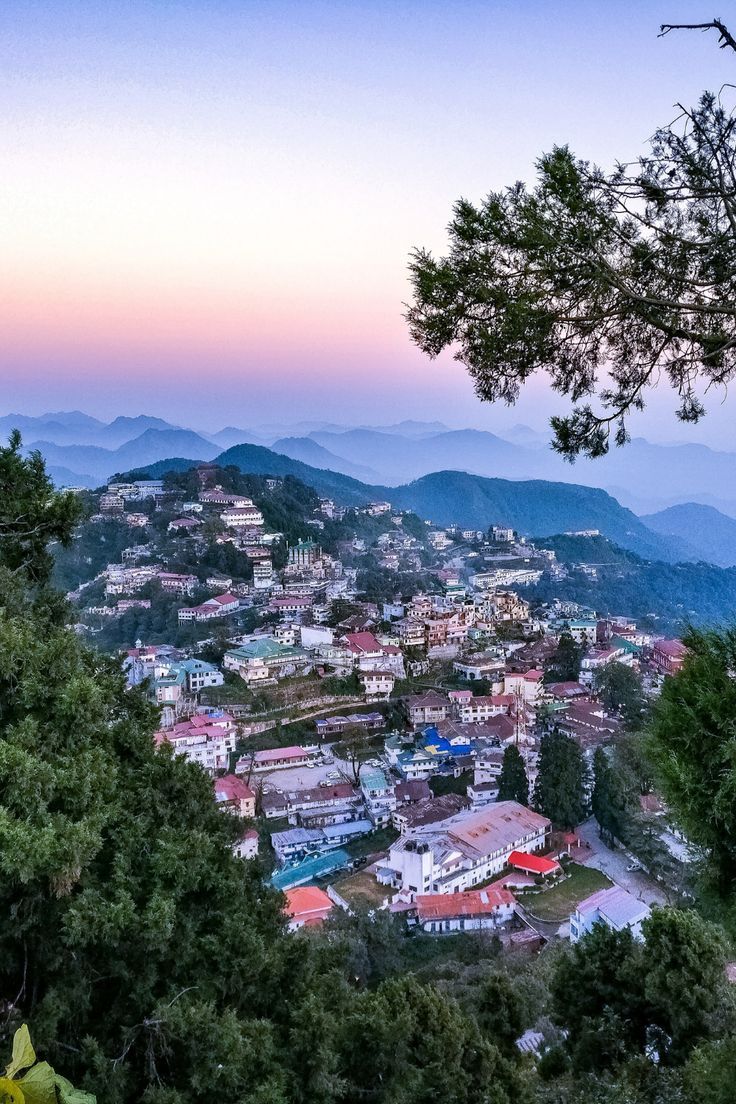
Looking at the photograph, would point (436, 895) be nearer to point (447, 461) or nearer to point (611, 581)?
point (611, 581)

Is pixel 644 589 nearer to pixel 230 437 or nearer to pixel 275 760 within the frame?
pixel 275 760

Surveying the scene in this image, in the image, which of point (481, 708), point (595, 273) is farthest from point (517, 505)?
point (595, 273)

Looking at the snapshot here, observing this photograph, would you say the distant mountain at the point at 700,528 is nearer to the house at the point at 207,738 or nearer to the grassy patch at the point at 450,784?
the grassy patch at the point at 450,784

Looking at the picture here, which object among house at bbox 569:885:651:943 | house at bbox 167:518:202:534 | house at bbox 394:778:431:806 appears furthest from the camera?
house at bbox 167:518:202:534

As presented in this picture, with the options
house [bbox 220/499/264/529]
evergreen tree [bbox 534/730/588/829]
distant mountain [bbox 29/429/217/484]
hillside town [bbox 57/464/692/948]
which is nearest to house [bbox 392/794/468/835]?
hillside town [bbox 57/464/692/948]

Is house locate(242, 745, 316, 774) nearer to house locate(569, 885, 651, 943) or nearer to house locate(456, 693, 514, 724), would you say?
house locate(456, 693, 514, 724)

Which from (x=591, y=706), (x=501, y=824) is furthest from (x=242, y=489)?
(x=501, y=824)

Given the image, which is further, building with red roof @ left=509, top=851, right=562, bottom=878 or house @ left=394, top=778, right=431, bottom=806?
house @ left=394, top=778, right=431, bottom=806
